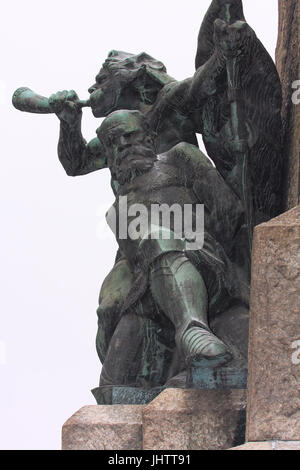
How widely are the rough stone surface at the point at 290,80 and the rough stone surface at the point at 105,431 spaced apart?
1.36m

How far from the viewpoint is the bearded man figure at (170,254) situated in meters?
5.18

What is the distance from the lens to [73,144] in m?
6.41

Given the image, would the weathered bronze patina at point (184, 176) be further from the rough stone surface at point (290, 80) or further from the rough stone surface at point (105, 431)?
the rough stone surface at point (105, 431)

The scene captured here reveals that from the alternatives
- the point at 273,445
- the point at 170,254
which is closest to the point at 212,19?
the point at 170,254

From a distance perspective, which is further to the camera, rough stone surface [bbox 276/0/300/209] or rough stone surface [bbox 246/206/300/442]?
rough stone surface [bbox 276/0/300/209]

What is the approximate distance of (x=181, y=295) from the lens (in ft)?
17.1

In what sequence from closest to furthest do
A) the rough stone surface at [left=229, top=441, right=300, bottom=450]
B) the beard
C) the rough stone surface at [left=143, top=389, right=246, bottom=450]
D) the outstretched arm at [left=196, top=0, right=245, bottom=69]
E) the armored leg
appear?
the rough stone surface at [left=229, top=441, right=300, bottom=450] < the rough stone surface at [left=143, top=389, right=246, bottom=450] < the armored leg < the outstretched arm at [left=196, top=0, right=245, bottom=69] < the beard

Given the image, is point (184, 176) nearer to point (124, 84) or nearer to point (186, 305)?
point (124, 84)

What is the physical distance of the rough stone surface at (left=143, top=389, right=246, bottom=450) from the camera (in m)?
4.71

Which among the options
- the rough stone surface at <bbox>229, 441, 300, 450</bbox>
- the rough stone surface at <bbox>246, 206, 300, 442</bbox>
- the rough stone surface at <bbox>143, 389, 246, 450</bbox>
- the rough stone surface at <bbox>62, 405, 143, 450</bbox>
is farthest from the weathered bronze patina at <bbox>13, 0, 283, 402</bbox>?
the rough stone surface at <bbox>229, 441, 300, 450</bbox>

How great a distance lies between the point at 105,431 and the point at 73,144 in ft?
6.47

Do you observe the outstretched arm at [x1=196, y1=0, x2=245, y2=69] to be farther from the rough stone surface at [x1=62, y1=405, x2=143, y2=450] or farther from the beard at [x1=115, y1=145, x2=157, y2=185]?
the rough stone surface at [x1=62, y1=405, x2=143, y2=450]

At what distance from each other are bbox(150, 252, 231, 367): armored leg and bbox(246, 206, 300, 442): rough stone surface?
1.79 ft
